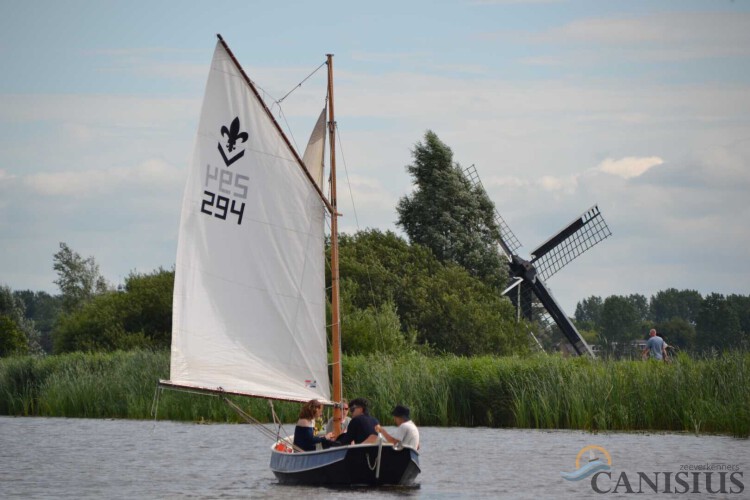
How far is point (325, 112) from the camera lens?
26.3m

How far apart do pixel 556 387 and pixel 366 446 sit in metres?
13.0

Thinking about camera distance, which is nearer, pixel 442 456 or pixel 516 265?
pixel 442 456

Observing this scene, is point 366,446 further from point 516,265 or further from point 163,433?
point 516,265

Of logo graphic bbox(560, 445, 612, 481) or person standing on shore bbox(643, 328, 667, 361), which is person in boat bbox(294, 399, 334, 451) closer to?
logo graphic bbox(560, 445, 612, 481)

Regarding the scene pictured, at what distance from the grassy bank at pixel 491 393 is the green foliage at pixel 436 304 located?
62.9 ft

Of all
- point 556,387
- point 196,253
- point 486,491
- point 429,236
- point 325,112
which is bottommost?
point 486,491

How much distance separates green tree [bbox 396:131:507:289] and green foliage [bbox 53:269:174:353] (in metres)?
17.2

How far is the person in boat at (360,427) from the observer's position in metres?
24.8

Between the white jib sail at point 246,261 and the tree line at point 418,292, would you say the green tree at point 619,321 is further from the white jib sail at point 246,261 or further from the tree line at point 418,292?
the white jib sail at point 246,261

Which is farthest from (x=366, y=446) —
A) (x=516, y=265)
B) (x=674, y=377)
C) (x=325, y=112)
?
(x=516, y=265)

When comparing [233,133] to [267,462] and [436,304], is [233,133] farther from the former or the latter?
[436,304]

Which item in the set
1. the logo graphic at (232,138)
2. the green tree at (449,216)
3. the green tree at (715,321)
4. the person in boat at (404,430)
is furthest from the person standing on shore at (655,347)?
the green tree at (715,321)

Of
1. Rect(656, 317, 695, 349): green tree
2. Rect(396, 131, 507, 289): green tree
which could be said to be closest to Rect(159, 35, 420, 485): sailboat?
Rect(396, 131, 507, 289): green tree

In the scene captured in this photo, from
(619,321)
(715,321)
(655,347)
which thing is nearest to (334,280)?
(655,347)
